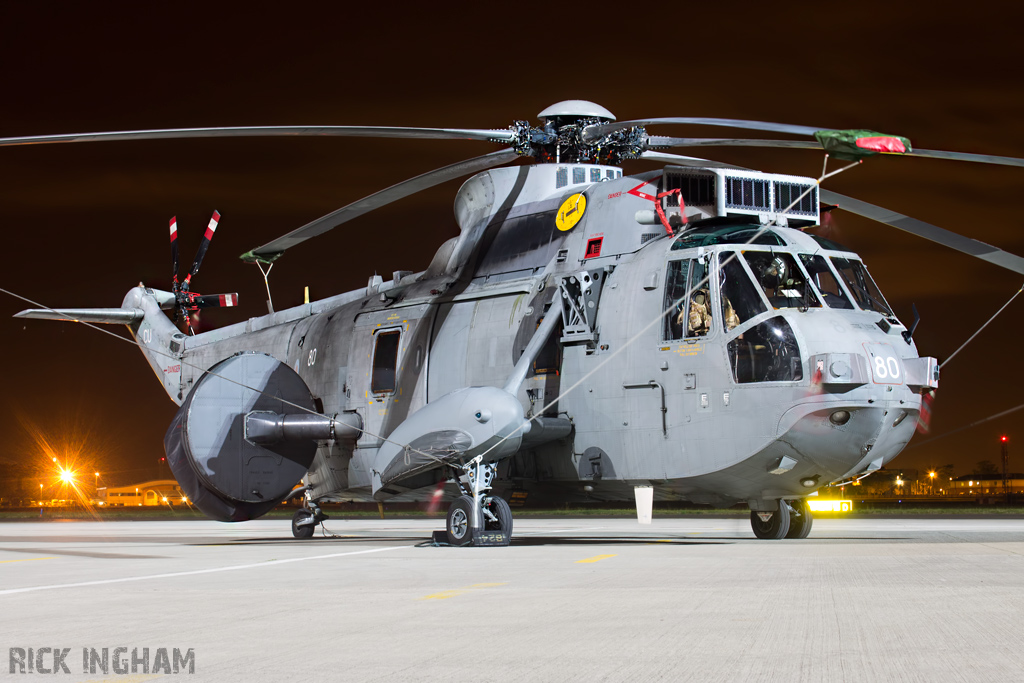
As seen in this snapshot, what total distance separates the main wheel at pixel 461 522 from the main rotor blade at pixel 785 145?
6774mm

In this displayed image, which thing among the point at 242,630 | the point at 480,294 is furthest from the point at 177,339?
the point at 242,630

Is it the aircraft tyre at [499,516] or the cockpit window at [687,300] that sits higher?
the cockpit window at [687,300]

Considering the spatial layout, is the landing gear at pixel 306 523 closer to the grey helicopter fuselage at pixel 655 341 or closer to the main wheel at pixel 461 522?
the grey helicopter fuselage at pixel 655 341

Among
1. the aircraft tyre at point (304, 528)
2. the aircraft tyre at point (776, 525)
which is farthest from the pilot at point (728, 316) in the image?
the aircraft tyre at point (304, 528)

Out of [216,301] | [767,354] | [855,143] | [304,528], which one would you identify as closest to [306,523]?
[304,528]

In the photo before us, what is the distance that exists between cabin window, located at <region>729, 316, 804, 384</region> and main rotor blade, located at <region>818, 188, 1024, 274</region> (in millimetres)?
2953

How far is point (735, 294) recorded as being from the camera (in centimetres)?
1502

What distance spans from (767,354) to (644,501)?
9.57 feet

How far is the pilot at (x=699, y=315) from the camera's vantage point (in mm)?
15234

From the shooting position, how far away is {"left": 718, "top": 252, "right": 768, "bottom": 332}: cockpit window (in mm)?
14836

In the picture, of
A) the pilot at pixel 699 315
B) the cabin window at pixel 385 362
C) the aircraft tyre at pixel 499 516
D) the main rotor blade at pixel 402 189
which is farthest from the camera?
the cabin window at pixel 385 362

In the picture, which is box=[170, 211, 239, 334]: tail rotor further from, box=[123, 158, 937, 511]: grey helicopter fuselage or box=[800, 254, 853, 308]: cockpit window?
box=[800, 254, 853, 308]: cockpit window

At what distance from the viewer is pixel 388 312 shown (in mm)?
20250

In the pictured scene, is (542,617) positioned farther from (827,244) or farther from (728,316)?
(827,244)
